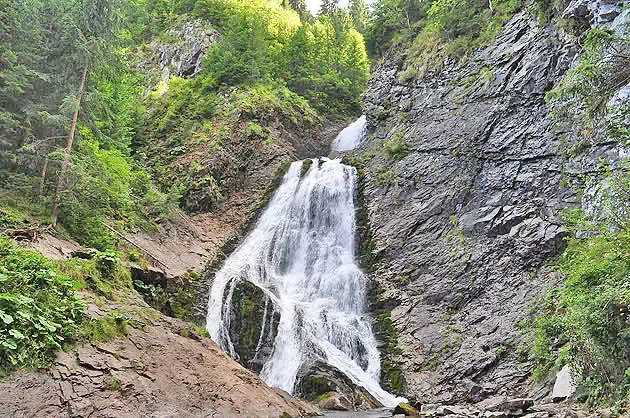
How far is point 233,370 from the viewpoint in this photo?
36.4 feet

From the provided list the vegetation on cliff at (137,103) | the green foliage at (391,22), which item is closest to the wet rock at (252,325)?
the vegetation on cliff at (137,103)

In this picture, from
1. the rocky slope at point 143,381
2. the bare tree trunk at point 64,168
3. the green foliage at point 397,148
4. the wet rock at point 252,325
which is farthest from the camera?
the green foliage at point 397,148

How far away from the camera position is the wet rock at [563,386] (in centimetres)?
945

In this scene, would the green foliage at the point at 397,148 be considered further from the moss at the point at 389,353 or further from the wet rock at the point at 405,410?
the wet rock at the point at 405,410

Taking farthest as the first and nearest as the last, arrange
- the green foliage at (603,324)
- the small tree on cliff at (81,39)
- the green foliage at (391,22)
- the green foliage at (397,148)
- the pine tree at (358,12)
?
1. the pine tree at (358,12)
2. the green foliage at (391,22)
3. the green foliage at (397,148)
4. the small tree on cliff at (81,39)
5. the green foliage at (603,324)

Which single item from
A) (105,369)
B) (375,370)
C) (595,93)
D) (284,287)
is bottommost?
(375,370)

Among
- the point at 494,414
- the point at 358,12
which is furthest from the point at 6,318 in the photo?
the point at 358,12

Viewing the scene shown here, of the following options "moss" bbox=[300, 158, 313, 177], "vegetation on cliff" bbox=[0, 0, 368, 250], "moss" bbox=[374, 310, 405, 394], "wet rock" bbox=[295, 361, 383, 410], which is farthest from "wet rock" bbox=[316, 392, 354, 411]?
"moss" bbox=[300, 158, 313, 177]

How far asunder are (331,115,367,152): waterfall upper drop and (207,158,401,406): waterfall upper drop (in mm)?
4875

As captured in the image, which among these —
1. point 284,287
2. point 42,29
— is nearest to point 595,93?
point 284,287

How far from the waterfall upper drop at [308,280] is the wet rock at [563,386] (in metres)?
5.89

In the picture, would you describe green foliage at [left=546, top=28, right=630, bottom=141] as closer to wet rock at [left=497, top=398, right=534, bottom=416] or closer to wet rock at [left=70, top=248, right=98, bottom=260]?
wet rock at [left=497, top=398, right=534, bottom=416]

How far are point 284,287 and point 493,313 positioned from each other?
352 inches

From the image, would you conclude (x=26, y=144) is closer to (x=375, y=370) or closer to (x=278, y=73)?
(x=375, y=370)
